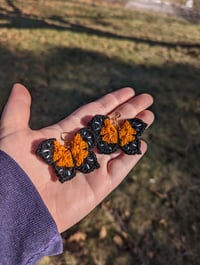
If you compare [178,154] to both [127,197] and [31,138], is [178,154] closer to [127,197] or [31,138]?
[127,197]

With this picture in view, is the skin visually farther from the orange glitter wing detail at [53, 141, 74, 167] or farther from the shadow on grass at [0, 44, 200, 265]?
the shadow on grass at [0, 44, 200, 265]

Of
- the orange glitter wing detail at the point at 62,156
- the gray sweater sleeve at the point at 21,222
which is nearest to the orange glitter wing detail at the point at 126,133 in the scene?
the orange glitter wing detail at the point at 62,156

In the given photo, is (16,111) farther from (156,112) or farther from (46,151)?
(156,112)

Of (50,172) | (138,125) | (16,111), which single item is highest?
(16,111)

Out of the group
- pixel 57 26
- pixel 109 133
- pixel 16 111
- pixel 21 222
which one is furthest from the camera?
pixel 57 26

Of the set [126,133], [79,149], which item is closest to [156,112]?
[126,133]

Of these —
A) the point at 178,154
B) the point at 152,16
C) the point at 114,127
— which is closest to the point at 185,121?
the point at 178,154

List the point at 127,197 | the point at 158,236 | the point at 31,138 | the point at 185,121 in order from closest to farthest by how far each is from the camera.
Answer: the point at 31,138
the point at 158,236
the point at 127,197
the point at 185,121
